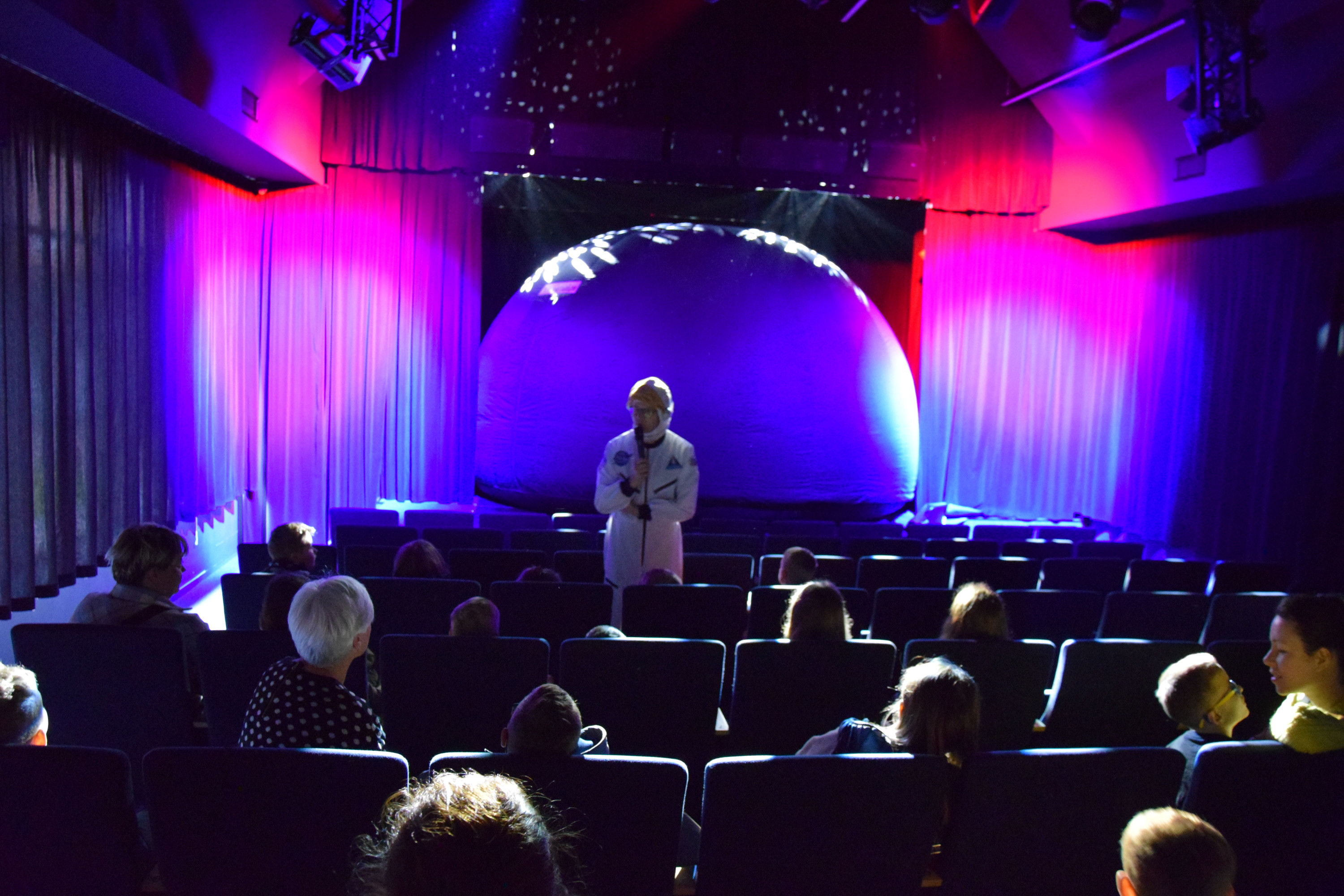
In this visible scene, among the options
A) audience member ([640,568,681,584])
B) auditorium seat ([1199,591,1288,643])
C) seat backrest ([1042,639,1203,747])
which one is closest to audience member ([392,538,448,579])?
audience member ([640,568,681,584])

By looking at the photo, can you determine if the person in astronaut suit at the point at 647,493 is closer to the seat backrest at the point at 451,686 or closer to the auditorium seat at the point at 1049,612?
the auditorium seat at the point at 1049,612

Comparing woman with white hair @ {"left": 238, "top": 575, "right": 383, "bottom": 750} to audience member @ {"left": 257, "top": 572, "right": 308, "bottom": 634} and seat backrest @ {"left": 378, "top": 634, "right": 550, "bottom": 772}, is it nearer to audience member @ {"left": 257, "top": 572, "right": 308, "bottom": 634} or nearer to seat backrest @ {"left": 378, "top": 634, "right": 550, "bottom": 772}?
seat backrest @ {"left": 378, "top": 634, "right": 550, "bottom": 772}

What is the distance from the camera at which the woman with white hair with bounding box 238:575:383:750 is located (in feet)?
7.41

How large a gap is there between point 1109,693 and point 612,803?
85.6 inches

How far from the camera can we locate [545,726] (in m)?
2.00

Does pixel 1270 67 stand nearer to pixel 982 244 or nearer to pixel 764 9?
pixel 982 244

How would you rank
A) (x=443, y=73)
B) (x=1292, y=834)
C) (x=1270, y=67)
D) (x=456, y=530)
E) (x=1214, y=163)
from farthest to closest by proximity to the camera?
(x=443, y=73) < (x=1214, y=163) < (x=1270, y=67) < (x=456, y=530) < (x=1292, y=834)

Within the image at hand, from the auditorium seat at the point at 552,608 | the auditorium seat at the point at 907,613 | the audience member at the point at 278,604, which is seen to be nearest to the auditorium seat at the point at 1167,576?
the auditorium seat at the point at 907,613

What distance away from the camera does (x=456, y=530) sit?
6137 mm

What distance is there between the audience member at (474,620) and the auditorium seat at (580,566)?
6.76 feet

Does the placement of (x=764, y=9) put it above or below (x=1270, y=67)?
above

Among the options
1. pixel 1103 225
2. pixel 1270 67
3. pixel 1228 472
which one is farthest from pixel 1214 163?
pixel 1228 472

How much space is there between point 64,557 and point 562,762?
4.78 meters

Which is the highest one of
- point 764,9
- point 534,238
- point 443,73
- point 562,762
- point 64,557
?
point 764,9
